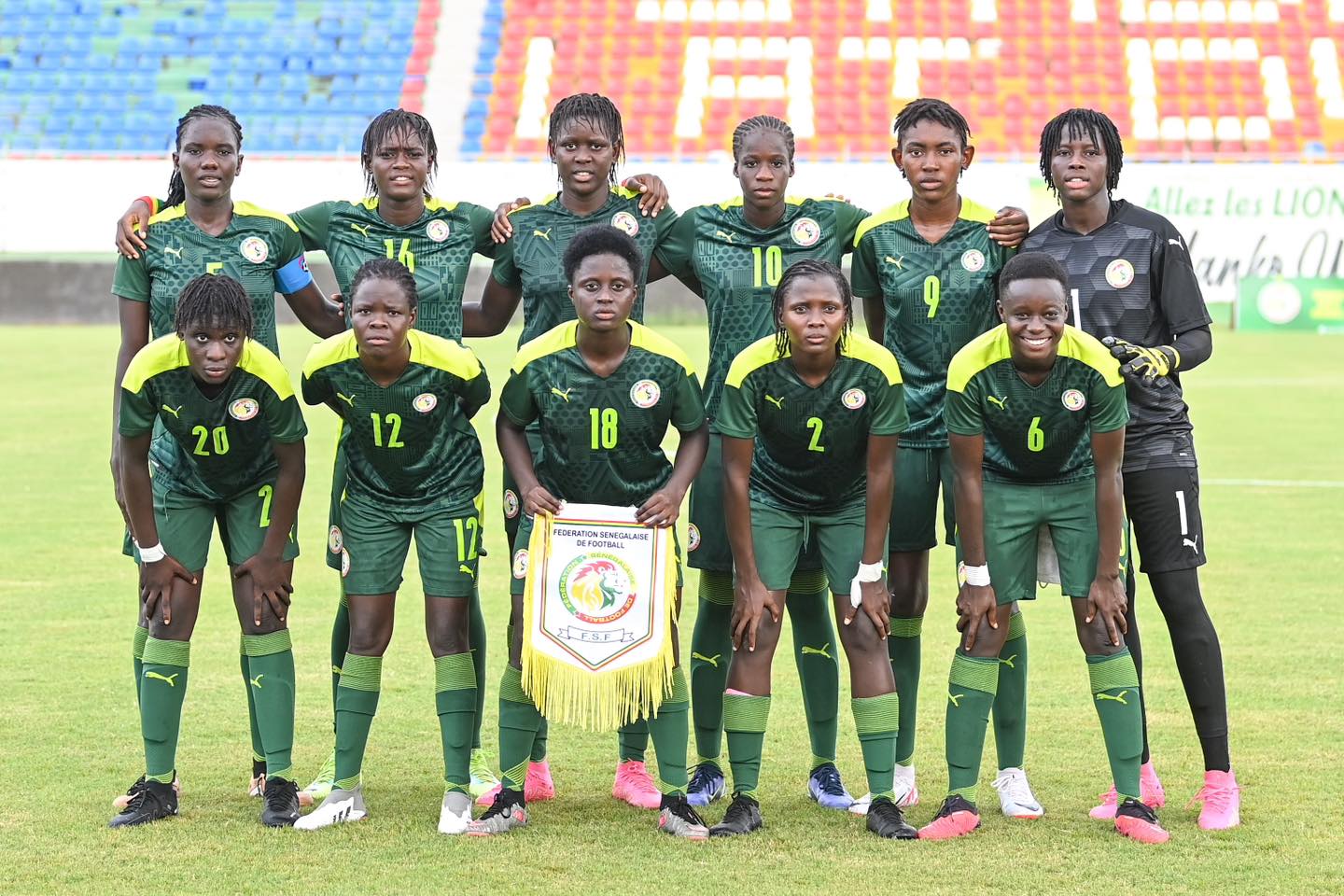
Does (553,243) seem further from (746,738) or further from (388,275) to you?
(746,738)

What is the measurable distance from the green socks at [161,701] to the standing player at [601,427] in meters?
0.96

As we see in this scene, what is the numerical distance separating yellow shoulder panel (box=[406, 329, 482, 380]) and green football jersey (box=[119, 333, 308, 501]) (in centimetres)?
39

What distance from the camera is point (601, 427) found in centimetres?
484

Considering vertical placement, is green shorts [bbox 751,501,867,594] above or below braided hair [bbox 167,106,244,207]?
below

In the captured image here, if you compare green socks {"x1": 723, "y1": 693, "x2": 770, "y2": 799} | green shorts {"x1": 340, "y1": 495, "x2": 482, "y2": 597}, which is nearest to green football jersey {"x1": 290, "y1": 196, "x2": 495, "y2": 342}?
green shorts {"x1": 340, "y1": 495, "x2": 482, "y2": 597}

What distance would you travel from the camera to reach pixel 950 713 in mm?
4867

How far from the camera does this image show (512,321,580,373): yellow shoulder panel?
15.9 feet

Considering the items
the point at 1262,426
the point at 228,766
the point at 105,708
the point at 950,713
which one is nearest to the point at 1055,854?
the point at 950,713

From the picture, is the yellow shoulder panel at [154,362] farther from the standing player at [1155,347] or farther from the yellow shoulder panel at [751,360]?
the standing player at [1155,347]

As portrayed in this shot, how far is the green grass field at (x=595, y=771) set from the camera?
4.32 metres

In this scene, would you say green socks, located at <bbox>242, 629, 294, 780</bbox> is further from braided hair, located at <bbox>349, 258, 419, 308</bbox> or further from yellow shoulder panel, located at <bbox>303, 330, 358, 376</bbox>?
braided hair, located at <bbox>349, 258, 419, 308</bbox>

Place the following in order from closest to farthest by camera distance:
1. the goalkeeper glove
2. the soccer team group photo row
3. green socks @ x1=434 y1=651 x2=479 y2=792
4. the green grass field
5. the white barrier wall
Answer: the green grass field, the goalkeeper glove, the soccer team group photo row, green socks @ x1=434 y1=651 x2=479 y2=792, the white barrier wall

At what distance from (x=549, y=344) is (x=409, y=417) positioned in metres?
0.47

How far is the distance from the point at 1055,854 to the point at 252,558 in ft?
8.14
